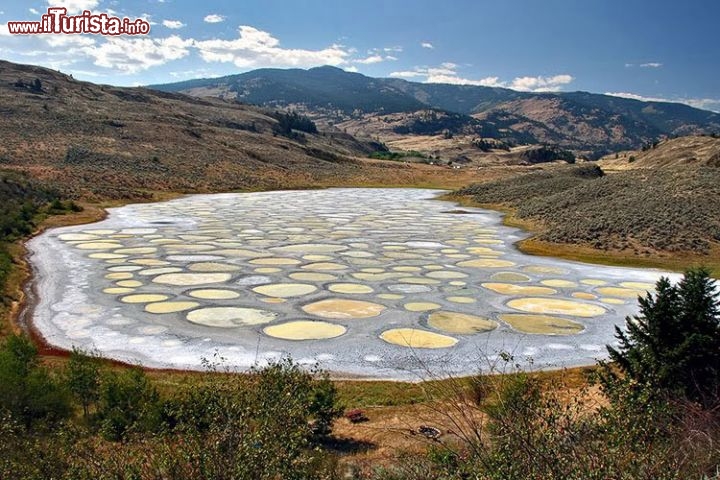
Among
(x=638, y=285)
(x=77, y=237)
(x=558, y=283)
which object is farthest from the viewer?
(x=77, y=237)

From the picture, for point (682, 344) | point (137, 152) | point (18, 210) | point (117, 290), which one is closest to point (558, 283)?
point (682, 344)

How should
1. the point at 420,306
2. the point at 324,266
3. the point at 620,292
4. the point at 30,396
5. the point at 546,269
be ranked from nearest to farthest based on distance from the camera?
the point at 30,396
the point at 420,306
the point at 620,292
the point at 324,266
the point at 546,269

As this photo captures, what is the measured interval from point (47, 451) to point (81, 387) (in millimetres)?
4512

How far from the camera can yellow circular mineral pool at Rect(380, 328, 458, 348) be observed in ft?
51.6

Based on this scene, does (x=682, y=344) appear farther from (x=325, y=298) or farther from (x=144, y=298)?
(x=144, y=298)

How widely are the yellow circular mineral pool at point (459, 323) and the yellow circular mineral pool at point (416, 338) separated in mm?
696

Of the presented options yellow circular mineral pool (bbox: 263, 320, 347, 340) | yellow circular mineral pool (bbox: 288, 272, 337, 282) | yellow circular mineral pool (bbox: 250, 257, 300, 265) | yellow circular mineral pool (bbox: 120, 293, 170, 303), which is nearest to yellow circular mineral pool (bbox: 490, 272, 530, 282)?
yellow circular mineral pool (bbox: 288, 272, 337, 282)

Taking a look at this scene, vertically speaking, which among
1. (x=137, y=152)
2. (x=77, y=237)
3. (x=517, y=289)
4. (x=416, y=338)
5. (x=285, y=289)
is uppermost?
(x=137, y=152)

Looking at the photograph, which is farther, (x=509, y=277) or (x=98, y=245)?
(x=98, y=245)

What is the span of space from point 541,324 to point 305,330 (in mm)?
7476

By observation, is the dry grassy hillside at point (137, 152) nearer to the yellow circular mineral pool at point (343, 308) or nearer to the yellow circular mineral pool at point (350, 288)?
the yellow circular mineral pool at point (350, 288)

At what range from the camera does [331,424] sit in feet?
36.2

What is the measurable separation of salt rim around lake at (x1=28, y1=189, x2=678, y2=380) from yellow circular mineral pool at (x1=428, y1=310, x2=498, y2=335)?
0.03 metres

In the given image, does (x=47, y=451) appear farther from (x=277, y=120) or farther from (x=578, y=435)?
(x=277, y=120)
